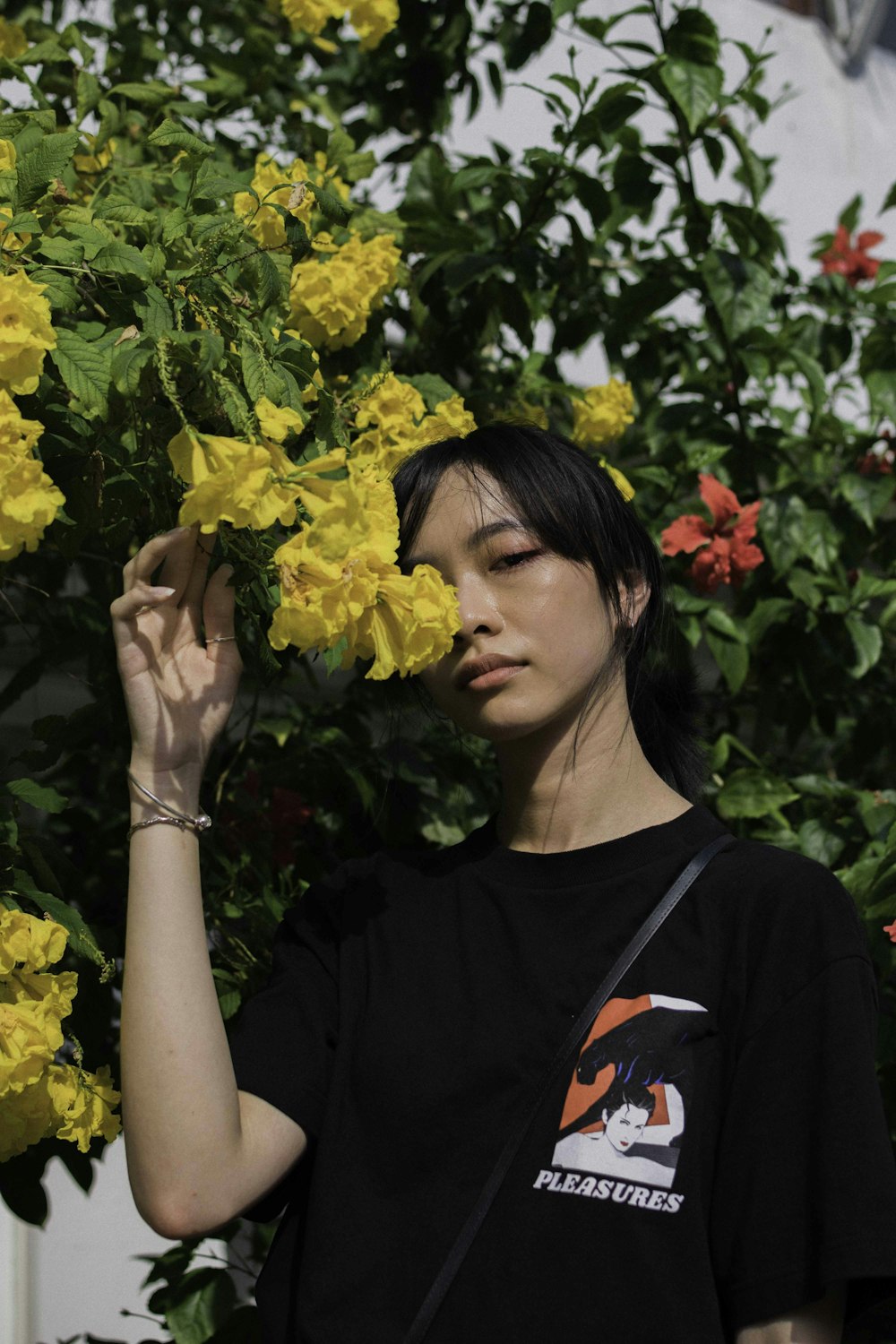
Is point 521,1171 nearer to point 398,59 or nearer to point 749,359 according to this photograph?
point 749,359

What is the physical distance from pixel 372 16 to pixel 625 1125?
5.62 feet

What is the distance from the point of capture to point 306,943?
53.0 inches

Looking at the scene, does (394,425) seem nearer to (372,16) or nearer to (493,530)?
(493,530)

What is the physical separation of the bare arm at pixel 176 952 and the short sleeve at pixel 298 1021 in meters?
0.03

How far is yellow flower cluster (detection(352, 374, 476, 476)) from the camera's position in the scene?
4.93ft

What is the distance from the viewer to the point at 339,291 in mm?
1683

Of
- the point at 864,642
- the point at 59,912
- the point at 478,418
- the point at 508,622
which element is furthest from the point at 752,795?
the point at 59,912

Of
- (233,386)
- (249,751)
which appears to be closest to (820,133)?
(249,751)

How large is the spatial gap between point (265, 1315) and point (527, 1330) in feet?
0.88

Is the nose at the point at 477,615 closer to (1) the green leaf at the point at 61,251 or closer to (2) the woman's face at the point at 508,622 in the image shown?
(2) the woman's face at the point at 508,622

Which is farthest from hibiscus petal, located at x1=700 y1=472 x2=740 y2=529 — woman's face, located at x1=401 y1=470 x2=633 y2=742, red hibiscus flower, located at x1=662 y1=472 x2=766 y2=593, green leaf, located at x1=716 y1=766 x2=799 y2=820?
woman's face, located at x1=401 y1=470 x2=633 y2=742

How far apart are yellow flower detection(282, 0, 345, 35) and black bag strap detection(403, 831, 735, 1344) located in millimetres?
1492

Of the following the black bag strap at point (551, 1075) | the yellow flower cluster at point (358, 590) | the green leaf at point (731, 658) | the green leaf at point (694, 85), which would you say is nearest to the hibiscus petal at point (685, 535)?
the green leaf at point (731, 658)

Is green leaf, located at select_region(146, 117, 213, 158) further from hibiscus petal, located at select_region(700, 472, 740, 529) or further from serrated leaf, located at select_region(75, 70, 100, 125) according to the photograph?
hibiscus petal, located at select_region(700, 472, 740, 529)
